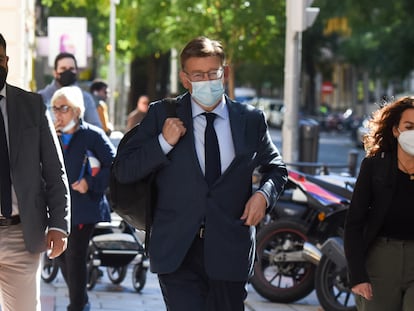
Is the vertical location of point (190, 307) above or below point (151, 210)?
below

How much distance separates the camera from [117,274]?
1164 cm

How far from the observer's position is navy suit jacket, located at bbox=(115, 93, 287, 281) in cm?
558

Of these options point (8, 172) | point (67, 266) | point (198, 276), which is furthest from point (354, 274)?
point (67, 266)

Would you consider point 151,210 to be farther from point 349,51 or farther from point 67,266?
point 349,51

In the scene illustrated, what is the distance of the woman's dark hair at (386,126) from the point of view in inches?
237

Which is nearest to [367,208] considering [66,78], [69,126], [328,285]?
[69,126]

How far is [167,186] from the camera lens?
18.6 feet

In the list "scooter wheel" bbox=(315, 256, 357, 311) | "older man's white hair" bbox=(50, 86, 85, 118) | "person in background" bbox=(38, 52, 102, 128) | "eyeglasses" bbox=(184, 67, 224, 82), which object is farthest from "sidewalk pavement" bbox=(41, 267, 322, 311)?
"eyeglasses" bbox=(184, 67, 224, 82)

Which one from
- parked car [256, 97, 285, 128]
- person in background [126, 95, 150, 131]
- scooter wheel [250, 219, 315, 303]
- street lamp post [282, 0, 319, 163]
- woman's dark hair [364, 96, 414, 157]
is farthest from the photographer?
parked car [256, 97, 285, 128]

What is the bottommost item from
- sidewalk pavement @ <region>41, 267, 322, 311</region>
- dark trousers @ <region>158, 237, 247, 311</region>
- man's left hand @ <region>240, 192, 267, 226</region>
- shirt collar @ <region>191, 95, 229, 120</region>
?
sidewalk pavement @ <region>41, 267, 322, 311</region>

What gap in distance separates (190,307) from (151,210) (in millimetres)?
483

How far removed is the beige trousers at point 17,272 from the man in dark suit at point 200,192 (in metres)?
0.52

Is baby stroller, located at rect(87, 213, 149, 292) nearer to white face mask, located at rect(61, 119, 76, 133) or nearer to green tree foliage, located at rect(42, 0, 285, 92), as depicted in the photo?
white face mask, located at rect(61, 119, 76, 133)

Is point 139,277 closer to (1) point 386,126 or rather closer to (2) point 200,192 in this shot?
(1) point 386,126
